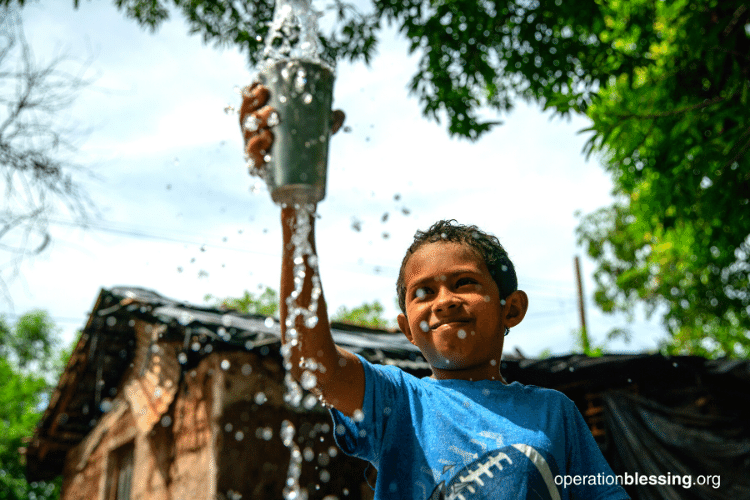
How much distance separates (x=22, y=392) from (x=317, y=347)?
2574cm

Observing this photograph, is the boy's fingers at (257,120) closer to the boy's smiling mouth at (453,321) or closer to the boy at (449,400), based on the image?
the boy at (449,400)

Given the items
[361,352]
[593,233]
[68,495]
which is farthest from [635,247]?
[68,495]

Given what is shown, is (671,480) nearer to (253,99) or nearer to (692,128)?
(692,128)

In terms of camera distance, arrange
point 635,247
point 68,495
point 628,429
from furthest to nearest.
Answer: point 635,247
point 68,495
point 628,429

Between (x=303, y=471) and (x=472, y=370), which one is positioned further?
(x=303, y=471)

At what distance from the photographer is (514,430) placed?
1402 mm

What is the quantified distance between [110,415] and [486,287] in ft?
24.7

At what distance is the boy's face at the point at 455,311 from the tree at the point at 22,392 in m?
14.5

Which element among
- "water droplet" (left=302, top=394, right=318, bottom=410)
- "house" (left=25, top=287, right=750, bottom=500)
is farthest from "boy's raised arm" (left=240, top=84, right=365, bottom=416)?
"water droplet" (left=302, top=394, right=318, bottom=410)

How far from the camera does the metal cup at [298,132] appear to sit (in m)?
1.36

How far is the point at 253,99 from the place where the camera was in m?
1.40

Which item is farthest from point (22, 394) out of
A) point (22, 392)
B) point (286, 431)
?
point (286, 431)

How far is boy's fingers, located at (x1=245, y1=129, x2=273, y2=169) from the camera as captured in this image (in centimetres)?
Result: 136

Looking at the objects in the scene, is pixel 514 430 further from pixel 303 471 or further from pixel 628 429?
pixel 628 429
